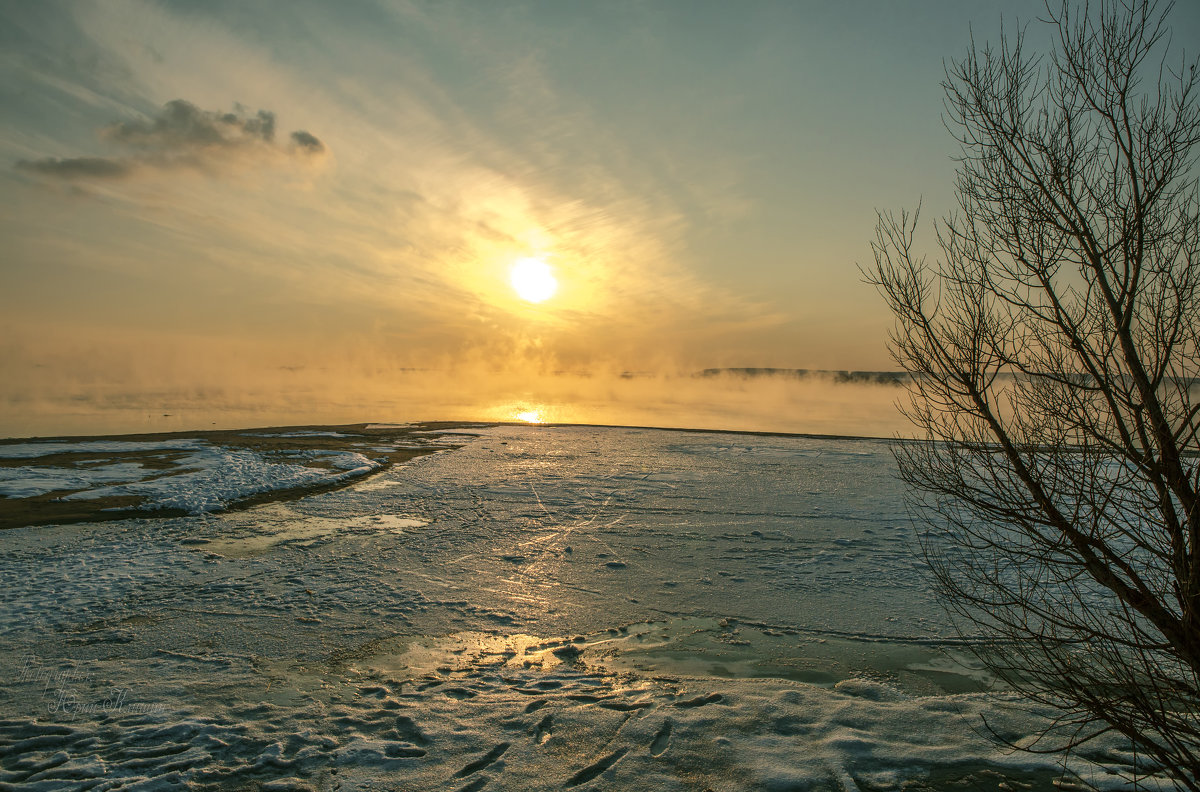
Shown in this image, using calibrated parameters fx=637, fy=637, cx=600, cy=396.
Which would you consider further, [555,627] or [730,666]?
[555,627]

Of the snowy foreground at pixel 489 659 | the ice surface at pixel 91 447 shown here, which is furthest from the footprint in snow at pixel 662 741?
the ice surface at pixel 91 447

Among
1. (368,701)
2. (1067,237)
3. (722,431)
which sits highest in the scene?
(1067,237)

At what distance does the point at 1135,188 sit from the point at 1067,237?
0.38 m

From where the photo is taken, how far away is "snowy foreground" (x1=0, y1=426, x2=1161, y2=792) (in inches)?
157

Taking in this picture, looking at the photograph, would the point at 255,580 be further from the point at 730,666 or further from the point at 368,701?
the point at 730,666

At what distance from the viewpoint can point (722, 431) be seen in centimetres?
2442

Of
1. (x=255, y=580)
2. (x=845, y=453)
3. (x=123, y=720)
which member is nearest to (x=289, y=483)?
(x=255, y=580)

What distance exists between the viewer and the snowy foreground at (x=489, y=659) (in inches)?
157

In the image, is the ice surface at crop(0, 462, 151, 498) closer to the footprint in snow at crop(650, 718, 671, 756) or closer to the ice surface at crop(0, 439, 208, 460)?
the ice surface at crop(0, 439, 208, 460)

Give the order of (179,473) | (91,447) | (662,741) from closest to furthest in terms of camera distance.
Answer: (662,741) < (179,473) < (91,447)

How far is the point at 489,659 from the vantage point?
217 inches

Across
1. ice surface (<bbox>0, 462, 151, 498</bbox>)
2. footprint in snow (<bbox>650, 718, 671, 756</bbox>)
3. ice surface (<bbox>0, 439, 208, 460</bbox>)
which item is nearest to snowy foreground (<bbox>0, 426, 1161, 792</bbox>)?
footprint in snow (<bbox>650, 718, 671, 756</bbox>)

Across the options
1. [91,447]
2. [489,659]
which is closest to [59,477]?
[91,447]

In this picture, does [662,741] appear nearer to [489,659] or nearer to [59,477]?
[489,659]
